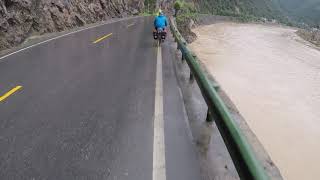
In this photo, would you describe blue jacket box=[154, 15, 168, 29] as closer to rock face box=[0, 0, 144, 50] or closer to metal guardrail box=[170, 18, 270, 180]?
rock face box=[0, 0, 144, 50]

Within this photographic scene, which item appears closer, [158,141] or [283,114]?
[158,141]

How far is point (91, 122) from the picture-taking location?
6895mm

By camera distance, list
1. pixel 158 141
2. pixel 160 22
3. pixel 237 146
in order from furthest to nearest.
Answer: pixel 160 22, pixel 158 141, pixel 237 146

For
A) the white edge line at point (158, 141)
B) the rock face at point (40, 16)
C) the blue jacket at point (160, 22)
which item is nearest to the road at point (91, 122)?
the white edge line at point (158, 141)

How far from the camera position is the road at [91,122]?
515cm

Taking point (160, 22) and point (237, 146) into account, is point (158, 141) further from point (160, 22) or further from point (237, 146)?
point (160, 22)

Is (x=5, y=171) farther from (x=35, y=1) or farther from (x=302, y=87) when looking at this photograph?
(x=302, y=87)

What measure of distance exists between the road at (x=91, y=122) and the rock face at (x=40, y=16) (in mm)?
6285

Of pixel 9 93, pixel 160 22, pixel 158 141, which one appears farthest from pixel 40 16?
pixel 158 141

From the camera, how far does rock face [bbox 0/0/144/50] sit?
17.9m

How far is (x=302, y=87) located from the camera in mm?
25156

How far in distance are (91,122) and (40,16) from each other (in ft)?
57.8

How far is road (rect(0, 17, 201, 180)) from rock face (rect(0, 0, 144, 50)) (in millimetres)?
6285

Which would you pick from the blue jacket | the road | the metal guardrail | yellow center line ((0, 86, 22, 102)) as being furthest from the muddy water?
yellow center line ((0, 86, 22, 102))
